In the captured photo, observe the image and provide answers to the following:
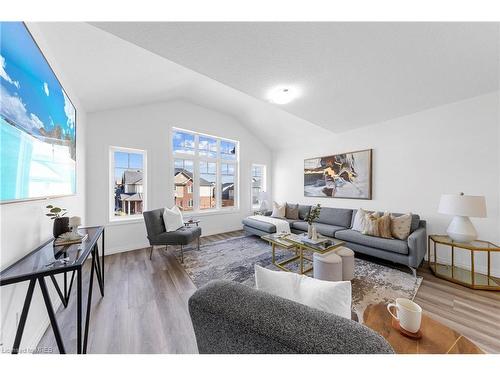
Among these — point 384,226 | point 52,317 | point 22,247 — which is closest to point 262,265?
point 384,226

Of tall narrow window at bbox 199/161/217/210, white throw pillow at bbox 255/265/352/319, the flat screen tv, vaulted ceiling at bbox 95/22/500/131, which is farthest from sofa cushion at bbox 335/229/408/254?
the flat screen tv

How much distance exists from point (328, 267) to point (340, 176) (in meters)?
2.49

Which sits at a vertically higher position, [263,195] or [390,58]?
[390,58]

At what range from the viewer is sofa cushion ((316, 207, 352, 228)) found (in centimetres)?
367

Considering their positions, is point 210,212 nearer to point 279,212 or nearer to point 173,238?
point 173,238

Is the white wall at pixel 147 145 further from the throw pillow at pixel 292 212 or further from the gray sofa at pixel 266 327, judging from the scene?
the gray sofa at pixel 266 327

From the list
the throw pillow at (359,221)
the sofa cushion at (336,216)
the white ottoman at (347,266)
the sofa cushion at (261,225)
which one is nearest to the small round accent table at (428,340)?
the white ottoman at (347,266)

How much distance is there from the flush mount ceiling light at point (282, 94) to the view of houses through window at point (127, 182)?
2794mm

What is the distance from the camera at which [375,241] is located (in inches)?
106
